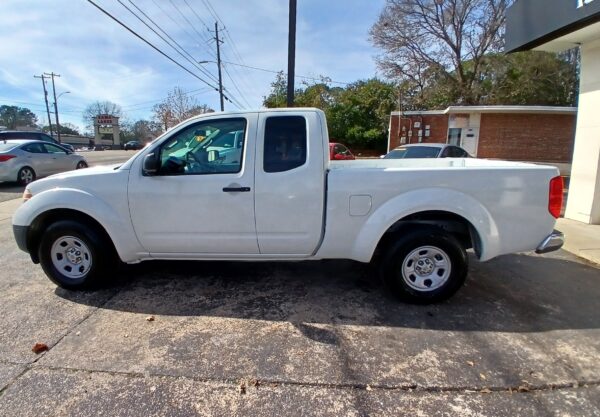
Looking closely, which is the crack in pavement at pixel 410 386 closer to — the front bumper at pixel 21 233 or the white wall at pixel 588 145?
the front bumper at pixel 21 233

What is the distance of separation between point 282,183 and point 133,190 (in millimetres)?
1557

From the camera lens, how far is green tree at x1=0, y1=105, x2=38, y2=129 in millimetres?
79000

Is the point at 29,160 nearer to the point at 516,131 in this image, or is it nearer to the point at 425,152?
the point at 425,152

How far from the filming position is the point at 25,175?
38.5ft

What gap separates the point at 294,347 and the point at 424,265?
1.60 meters

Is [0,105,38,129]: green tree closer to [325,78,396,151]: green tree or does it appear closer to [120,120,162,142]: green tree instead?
[120,120,162,142]: green tree

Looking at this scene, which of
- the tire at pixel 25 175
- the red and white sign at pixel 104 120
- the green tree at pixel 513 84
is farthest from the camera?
the red and white sign at pixel 104 120

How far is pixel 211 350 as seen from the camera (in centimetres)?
288

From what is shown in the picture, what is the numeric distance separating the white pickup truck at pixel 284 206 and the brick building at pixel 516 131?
1766cm

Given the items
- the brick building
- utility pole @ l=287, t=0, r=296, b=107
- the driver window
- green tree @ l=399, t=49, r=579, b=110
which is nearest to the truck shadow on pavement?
the driver window

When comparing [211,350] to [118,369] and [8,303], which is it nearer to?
[118,369]

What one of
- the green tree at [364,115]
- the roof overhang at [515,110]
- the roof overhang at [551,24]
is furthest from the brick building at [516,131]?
the roof overhang at [551,24]

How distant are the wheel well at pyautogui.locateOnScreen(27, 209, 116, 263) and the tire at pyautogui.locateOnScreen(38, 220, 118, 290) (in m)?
0.04

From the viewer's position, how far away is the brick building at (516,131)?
18641 mm
